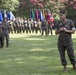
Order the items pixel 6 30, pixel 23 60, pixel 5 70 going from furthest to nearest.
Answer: pixel 6 30
pixel 23 60
pixel 5 70

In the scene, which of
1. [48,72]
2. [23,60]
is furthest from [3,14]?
[48,72]

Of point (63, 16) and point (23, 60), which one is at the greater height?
point (63, 16)

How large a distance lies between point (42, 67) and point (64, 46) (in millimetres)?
1827

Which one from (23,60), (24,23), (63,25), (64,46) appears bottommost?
(24,23)

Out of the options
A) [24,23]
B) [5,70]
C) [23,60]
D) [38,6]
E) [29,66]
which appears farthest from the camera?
[38,6]

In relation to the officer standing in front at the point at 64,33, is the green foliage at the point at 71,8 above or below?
below

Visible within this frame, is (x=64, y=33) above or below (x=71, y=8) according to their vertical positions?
above

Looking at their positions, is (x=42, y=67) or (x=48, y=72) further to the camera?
(x=42, y=67)

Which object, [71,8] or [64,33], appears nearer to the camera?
[64,33]

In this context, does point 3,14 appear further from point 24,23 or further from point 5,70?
point 5,70

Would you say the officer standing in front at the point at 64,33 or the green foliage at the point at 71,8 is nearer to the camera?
the officer standing in front at the point at 64,33

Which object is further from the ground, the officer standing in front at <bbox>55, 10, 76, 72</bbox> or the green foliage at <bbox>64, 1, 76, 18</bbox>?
the officer standing in front at <bbox>55, 10, 76, 72</bbox>

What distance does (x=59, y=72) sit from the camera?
1107cm

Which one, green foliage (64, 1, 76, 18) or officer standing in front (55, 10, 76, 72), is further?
green foliage (64, 1, 76, 18)
